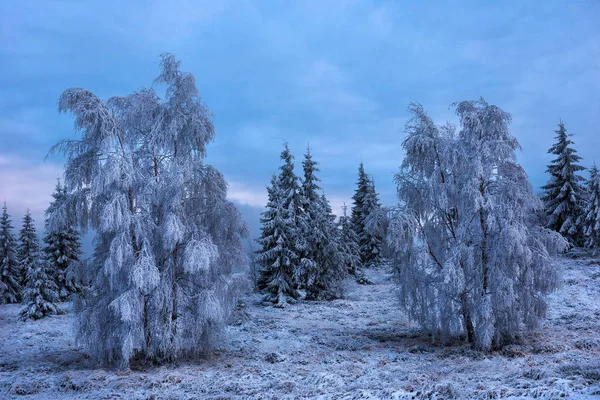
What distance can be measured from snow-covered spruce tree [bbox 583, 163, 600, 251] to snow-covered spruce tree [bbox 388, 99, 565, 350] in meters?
22.8

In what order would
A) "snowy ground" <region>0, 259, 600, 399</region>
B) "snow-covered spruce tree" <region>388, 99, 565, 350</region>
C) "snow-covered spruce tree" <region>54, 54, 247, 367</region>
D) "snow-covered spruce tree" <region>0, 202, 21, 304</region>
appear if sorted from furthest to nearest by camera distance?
"snow-covered spruce tree" <region>0, 202, 21, 304</region>
"snow-covered spruce tree" <region>388, 99, 565, 350</region>
"snow-covered spruce tree" <region>54, 54, 247, 367</region>
"snowy ground" <region>0, 259, 600, 399</region>

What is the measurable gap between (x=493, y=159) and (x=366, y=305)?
16.1 meters

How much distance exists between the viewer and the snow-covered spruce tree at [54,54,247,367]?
498 inches

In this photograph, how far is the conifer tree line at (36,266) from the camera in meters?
25.8

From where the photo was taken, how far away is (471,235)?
14.3m

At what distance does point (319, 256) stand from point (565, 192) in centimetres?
2383

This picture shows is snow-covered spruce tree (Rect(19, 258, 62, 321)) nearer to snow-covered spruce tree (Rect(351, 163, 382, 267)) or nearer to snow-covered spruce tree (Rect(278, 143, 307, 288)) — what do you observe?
snow-covered spruce tree (Rect(278, 143, 307, 288))

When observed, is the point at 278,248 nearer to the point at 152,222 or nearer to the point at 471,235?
the point at 152,222

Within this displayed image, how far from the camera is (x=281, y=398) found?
9.53 m

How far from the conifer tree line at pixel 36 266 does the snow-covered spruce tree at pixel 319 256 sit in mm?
15441

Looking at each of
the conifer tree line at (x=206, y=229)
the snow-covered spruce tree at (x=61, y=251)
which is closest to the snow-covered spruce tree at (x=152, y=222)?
the conifer tree line at (x=206, y=229)

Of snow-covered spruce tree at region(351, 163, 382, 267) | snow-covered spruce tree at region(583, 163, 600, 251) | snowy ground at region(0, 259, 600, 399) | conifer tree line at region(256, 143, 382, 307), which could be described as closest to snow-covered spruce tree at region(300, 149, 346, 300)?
conifer tree line at region(256, 143, 382, 307)

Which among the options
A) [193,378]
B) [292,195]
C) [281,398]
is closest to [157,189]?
[193,378]

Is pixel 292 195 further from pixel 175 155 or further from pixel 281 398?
pixel 281 398
